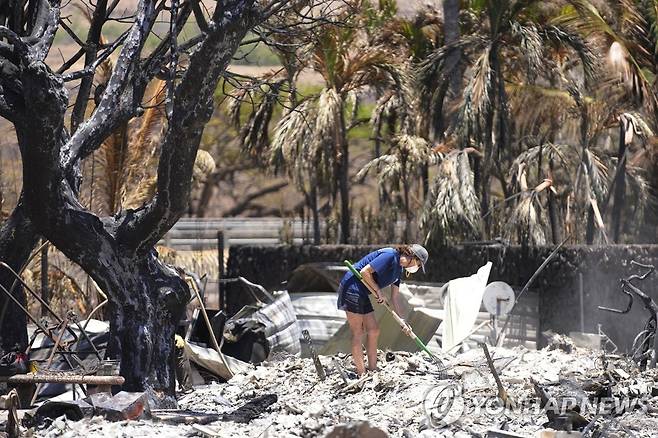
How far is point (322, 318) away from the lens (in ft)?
53.4

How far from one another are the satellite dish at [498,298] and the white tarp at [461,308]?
8cm

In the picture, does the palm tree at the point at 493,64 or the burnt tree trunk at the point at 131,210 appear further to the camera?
the palm tree at the point at 493,64

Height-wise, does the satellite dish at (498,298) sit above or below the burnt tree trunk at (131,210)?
below

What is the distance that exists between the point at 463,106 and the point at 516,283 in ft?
10.2

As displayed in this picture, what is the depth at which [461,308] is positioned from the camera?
13.8m

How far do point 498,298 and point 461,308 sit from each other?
17.6 inches

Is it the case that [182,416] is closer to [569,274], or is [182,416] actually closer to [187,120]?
[187,120]

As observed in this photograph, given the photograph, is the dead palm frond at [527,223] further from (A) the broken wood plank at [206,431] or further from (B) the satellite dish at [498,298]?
(A) the broken wood plank at [206,431]

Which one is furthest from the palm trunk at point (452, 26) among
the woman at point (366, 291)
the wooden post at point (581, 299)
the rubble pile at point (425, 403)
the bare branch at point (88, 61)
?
the woman at point (366, 291)

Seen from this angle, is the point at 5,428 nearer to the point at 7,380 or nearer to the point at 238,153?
the point at 7,380

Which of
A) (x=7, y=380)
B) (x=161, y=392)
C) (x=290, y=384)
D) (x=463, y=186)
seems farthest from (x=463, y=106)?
(x=7, y=380)

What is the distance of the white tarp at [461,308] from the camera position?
45.0 ft

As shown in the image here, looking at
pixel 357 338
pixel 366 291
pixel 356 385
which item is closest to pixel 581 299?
pixel 366 291

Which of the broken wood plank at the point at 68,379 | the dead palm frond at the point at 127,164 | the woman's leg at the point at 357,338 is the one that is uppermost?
the dead palm frond at the point at 127,164
